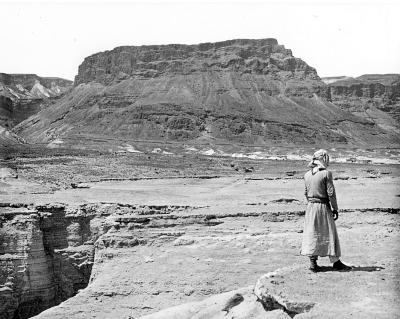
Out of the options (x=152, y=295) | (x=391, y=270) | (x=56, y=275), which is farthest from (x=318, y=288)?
(x=56, y=275)

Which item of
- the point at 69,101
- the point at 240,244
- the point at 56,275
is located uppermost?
the point at 69,101

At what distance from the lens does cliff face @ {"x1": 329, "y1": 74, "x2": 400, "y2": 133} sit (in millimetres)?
151125

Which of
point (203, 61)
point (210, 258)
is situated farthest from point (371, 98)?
point (210, 258)

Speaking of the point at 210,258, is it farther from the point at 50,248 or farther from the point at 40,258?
the point at 50,248

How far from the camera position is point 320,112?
12569cm

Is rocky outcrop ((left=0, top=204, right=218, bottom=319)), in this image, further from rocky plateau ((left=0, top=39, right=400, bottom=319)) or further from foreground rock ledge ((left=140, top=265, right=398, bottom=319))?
foreground rock ledge ((left=140, top=265, right=398, bottom=319))

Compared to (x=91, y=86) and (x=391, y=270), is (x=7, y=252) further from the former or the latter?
(x=91, y=86)

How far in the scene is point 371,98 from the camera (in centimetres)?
15975

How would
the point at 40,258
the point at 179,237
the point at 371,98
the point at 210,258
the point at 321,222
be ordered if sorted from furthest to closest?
the point at 371,98
the point at 40,258
the point at 179,237
the point at 210,258
the point at 321,222

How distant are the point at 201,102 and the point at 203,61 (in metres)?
20.1

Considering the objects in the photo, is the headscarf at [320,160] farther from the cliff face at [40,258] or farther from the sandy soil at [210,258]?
the cliff face at [40,258]

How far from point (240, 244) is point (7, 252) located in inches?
282

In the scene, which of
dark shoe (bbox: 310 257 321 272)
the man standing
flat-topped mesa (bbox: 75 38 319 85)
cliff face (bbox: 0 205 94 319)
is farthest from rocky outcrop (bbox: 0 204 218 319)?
flat-topped mesa (bbox: 75 38 319 85)

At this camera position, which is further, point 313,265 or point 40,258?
point 40,258
